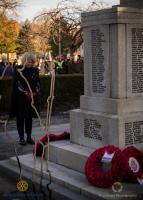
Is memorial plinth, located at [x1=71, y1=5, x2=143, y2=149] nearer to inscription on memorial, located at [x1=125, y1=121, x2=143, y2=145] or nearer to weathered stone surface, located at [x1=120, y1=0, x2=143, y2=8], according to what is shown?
inscription on memorial, located at [x1=125, y1=121, x2=143, y2=145]

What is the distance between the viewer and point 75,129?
7223 mm

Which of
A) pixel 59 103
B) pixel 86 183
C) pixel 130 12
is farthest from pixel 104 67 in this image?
pixel 59 103

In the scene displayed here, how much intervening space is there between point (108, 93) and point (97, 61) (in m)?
0.49

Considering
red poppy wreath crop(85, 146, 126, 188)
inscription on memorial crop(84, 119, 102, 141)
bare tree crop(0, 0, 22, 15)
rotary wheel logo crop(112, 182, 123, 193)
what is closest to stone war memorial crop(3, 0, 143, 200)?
inscription on memorial crop(84, 119, 102, 141)

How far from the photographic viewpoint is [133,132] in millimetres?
6547

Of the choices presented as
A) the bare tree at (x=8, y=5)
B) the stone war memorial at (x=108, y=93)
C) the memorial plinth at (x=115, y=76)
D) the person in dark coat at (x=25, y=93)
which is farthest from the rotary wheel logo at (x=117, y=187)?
the bare tree at (x=8, y=5)

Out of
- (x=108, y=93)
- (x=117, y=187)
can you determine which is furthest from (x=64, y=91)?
(x=117, y=187)

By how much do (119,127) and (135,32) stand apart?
1316 millimetres

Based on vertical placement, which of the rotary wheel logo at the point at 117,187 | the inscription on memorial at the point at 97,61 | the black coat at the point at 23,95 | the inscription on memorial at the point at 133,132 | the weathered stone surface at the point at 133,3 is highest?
the weathered stone surface at the point at 133,3

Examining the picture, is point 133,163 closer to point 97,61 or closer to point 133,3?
point 97,61

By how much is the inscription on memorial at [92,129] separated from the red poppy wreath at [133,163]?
0.64 m

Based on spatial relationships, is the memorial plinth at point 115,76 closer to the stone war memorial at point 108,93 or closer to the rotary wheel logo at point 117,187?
the stone war memorial at point 108,93

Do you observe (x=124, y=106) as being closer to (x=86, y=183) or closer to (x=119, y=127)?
(x=119, y=127)

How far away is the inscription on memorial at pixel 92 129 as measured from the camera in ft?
22.1
